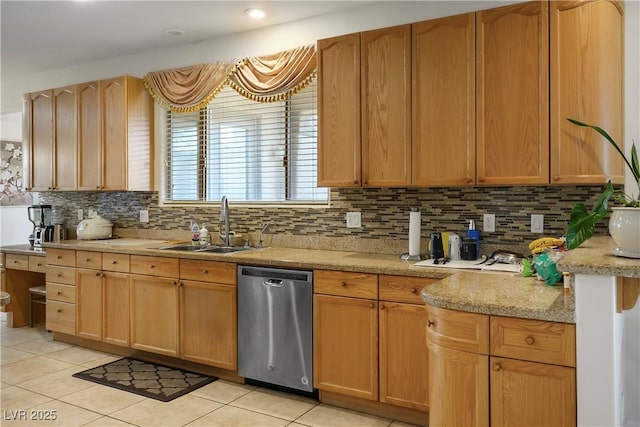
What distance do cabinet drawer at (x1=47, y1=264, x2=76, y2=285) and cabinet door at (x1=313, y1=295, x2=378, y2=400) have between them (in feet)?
7.80

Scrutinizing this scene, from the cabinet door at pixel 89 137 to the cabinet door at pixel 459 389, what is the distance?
145 inches

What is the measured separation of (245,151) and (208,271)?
115cm

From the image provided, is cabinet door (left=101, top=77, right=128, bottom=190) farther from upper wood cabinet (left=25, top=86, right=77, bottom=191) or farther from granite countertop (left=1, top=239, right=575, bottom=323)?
granite countertop (left=1, top=239, right=575, bottom=323)

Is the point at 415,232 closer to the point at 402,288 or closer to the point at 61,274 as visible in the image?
the point at 402,288

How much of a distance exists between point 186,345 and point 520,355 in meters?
2.46

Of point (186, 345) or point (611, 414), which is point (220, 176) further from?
point (611, 414)

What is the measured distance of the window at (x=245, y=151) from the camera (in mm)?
3775

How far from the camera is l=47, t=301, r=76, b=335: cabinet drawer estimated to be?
416 cm

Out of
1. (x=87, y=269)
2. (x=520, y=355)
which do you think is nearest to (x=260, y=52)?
(x=87, y=269)

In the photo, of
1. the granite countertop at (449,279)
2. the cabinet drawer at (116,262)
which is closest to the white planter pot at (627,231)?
the granite countertop at (449,279)

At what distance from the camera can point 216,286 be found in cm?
334

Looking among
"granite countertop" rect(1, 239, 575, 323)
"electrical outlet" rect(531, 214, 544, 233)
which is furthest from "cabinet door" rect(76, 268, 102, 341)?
"electrical outlet" rect(531, 214, 544, 233)

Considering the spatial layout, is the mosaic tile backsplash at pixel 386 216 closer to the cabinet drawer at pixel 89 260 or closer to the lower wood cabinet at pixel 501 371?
the cabinet drawer at pixel 89 260

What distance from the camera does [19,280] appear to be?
197 inches
